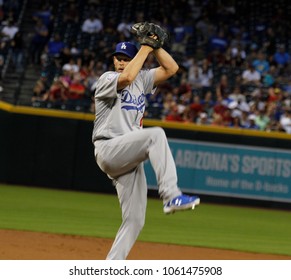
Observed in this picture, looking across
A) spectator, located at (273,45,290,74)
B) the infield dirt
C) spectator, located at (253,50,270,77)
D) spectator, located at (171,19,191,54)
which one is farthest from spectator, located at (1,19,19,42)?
the infield dirt

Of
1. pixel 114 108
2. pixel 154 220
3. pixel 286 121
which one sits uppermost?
pixel 114 108

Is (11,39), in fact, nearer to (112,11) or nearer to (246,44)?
(112,11)

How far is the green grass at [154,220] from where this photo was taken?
1113cm

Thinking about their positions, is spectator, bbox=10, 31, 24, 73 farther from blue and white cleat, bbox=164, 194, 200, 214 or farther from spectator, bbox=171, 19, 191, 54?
blue and white cleat, bbox=164, 194, 200, 214

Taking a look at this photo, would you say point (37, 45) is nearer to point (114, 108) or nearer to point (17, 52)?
point (17, 52)

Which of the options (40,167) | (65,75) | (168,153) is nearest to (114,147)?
(168,153)

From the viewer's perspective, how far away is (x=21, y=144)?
16.8 metres

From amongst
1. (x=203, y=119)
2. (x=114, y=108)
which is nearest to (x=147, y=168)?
(x=203, y=119)

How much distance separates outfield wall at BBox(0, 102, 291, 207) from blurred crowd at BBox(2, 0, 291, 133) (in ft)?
2.60

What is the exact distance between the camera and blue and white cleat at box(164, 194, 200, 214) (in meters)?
6.55

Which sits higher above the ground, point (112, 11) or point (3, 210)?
point (112, 11)

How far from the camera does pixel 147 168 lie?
16.7 m

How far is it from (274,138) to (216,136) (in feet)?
3.78

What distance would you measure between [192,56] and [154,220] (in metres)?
9.49
